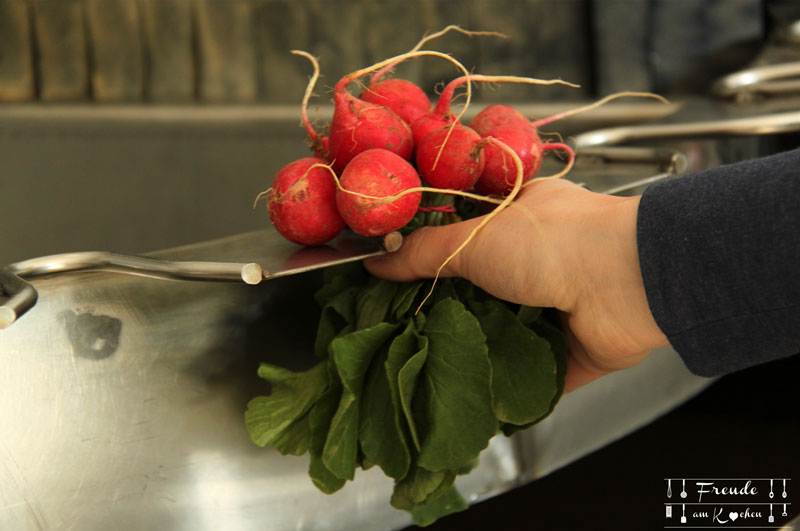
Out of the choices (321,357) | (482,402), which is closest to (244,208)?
(321,357)

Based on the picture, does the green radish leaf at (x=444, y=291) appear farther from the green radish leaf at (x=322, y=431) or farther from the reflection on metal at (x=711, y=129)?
the reflection on metal at (x=711, y=129)

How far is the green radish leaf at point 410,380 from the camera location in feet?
1.42

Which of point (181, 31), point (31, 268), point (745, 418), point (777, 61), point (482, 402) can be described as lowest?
point (745, 418)

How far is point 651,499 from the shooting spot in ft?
1.92

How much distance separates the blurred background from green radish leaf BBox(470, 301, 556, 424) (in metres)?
1.35

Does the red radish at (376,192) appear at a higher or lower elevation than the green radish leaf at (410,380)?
higher

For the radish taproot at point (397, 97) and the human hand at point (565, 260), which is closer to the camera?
the human hand at point (565, 260)

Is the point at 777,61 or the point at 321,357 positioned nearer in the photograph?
the point at 321,357

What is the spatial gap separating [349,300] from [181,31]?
1.47 metres

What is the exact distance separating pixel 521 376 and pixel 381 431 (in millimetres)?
101

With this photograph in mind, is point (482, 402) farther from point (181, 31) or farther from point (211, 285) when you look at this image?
point (181, 31)

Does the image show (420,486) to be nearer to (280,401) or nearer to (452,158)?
(280,401)

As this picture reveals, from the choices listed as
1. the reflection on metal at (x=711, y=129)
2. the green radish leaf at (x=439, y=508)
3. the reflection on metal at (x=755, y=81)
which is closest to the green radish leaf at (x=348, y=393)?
the green radish leaf at (x=439, y=508)

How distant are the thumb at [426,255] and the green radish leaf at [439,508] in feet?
0.60
